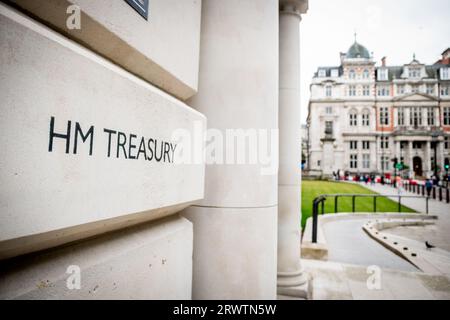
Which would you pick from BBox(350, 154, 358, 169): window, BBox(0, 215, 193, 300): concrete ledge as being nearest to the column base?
BBox(0, 215, 193, 300): concrete ledge

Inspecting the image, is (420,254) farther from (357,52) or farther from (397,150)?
(357,52)

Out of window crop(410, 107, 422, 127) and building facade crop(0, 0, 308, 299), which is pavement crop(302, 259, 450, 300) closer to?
building facade crop(0, 0, 308, 299)

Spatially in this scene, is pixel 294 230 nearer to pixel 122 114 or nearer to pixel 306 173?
pixel 122 114

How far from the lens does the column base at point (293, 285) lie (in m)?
3.61

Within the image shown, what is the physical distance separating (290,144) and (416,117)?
5571cm

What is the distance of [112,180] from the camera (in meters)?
1.18

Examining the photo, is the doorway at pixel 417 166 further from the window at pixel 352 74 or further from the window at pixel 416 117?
the window at pixel 352 74

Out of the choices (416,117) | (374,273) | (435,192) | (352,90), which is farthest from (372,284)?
(416,117)

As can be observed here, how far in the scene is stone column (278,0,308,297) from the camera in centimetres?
380

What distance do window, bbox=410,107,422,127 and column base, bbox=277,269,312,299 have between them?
55.3 metres

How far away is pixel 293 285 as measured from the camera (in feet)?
12.1
